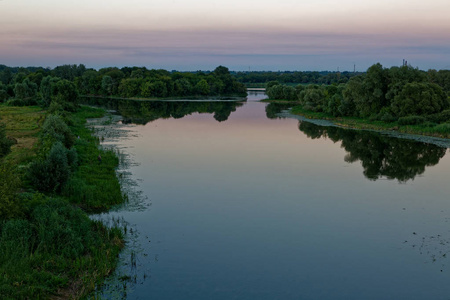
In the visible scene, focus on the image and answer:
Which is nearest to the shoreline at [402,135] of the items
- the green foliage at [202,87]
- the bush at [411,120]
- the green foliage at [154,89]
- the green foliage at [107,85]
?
the bush at [411,120]

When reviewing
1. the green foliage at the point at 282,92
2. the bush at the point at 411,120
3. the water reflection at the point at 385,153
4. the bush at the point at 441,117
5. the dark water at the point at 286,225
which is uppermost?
the green foliage at the point at 282,92

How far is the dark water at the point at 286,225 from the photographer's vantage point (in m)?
17.3

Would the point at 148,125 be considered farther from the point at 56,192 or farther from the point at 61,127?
the point at 56,192

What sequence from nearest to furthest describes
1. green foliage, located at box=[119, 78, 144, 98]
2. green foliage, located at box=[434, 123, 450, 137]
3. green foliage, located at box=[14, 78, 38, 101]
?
1. green foliage, located at box=[434, 123, 450, 137]
2. green foliage, located at box=[14, 78, 38, 101]
3. green foliage, located at box=[119, 78, 144, 98]

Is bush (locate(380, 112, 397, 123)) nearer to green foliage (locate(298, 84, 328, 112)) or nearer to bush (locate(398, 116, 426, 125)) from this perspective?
bush (locate(398, 116, 426, 125))

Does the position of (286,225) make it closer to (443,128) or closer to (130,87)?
(443,128)

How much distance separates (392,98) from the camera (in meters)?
67.4

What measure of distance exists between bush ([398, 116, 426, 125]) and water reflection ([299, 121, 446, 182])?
5098 mm

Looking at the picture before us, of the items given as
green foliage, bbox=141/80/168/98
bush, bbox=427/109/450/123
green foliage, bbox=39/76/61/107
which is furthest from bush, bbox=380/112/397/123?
green foliage, bbox=141/80/168/98

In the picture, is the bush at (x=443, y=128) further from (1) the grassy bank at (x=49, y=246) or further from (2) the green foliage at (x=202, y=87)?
(2) the green foliage at (x=202, y=87)

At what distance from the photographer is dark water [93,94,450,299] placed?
1727 cm

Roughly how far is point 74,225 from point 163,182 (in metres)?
12.4

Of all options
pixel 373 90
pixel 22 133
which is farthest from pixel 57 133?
pixel 373 90

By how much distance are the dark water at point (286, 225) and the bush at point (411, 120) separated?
15.9m
